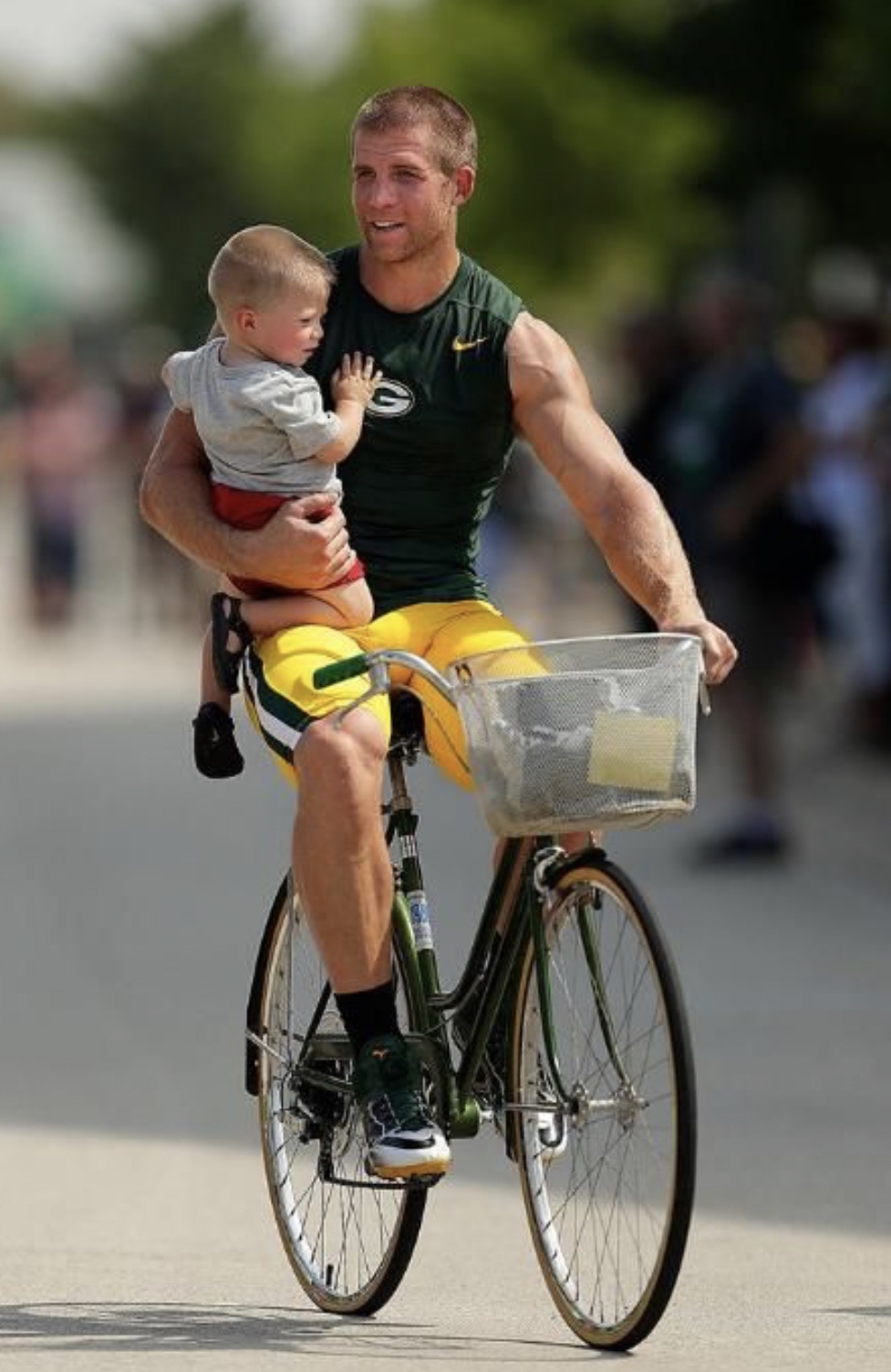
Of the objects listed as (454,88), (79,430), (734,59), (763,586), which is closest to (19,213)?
(454,88)

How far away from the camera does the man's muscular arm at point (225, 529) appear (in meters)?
6.50

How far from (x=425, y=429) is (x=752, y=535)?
7400 mm

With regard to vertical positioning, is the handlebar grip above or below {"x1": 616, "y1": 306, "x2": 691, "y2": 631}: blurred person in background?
below

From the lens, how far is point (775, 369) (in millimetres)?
13789

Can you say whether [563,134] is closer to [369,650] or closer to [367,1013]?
[369,650]

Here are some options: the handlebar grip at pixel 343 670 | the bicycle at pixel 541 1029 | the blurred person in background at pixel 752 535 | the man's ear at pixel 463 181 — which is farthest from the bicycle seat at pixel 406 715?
the blurred person in background at pixel 752 535

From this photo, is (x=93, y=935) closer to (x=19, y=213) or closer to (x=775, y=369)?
(x=775, y=369)

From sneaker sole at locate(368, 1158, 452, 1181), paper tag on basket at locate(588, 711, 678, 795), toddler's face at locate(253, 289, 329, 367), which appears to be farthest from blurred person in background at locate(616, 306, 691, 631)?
paper tag on basket at locate(588, 711, 678, 795)

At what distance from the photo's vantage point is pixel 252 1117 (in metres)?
9.34

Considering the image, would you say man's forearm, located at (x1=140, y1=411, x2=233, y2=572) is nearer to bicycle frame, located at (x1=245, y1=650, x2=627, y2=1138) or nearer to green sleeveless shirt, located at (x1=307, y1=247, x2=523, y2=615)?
green sleeveless shirt, located at (x1=307, y1=247, x2=523, y2=615)

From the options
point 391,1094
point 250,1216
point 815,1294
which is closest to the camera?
point 391,1094

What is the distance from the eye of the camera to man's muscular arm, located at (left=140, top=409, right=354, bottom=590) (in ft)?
21.3

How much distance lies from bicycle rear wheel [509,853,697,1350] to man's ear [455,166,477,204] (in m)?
1.17

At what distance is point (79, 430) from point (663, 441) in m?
14.8
